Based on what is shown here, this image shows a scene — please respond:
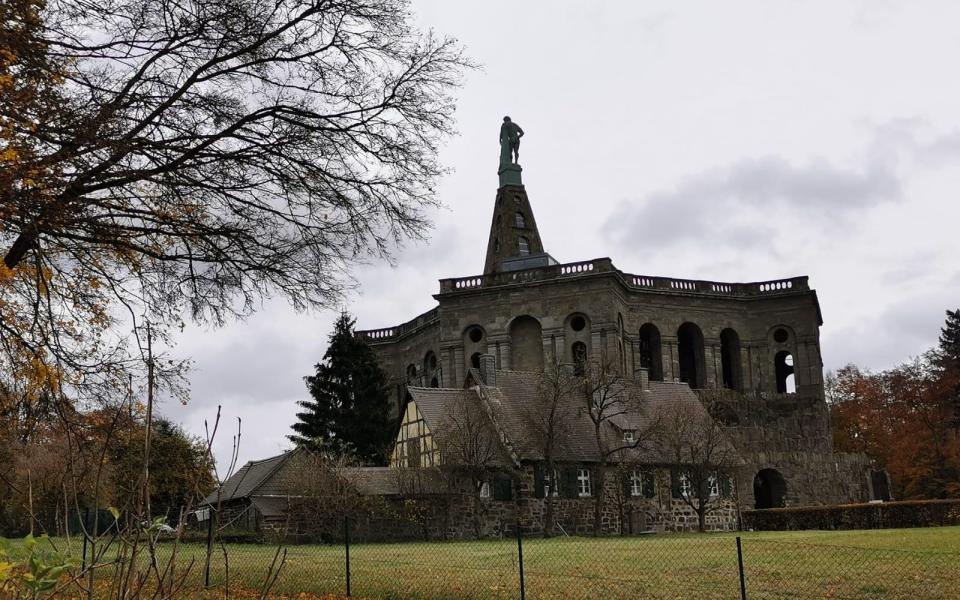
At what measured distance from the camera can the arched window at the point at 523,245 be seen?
2704 inches

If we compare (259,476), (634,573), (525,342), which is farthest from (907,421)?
(634,573)

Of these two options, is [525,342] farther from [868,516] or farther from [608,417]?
[868,516]

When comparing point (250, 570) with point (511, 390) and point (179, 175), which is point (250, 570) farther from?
point (511, 390)

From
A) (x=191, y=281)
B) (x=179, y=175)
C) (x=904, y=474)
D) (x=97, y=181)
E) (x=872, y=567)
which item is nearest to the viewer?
(x=97, y=181)

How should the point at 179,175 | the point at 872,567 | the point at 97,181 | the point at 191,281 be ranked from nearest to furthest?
the point at 97,181
the point at 179,175
the point at 191,281
the point at 872,567

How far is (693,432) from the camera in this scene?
40094 millimetres

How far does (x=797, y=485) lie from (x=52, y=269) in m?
41.4

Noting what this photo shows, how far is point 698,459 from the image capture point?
39.3m

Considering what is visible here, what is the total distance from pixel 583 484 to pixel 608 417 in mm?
2606

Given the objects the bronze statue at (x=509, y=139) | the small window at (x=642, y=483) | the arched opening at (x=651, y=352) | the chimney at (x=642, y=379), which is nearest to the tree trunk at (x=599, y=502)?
the small window at (x=642, y=483)

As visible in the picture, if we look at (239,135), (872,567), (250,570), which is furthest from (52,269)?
(872,567)

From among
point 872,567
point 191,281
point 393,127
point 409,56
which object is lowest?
point 872,567

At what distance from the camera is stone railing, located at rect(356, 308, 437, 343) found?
66.4 metres

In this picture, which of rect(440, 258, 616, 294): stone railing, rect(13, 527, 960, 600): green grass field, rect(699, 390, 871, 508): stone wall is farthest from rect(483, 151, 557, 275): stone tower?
rect(13, 527, 960, 600): green grass field
